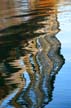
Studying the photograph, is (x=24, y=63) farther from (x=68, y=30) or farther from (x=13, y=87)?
(x=68, y=30)

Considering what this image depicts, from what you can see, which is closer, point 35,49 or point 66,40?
point 35,49

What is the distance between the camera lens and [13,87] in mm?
9141

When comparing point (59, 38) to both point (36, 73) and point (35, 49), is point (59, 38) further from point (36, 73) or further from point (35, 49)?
point (36, 73)

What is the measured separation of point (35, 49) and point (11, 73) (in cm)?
297

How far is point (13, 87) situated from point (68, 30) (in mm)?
8262

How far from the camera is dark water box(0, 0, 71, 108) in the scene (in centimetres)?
813

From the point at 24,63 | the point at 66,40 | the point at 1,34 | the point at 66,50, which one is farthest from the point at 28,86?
the point at 1,34

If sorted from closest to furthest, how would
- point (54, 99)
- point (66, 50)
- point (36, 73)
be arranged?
point (54, 99) → point (36, 73) → point (66, 50)

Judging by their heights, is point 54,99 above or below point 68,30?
below

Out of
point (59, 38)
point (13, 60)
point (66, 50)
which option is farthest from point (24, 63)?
point (59, 38)

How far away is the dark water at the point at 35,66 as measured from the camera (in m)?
8.13

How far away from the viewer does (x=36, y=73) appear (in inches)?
401

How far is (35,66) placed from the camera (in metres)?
11.0

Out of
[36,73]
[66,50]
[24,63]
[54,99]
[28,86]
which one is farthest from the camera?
[66,50]
